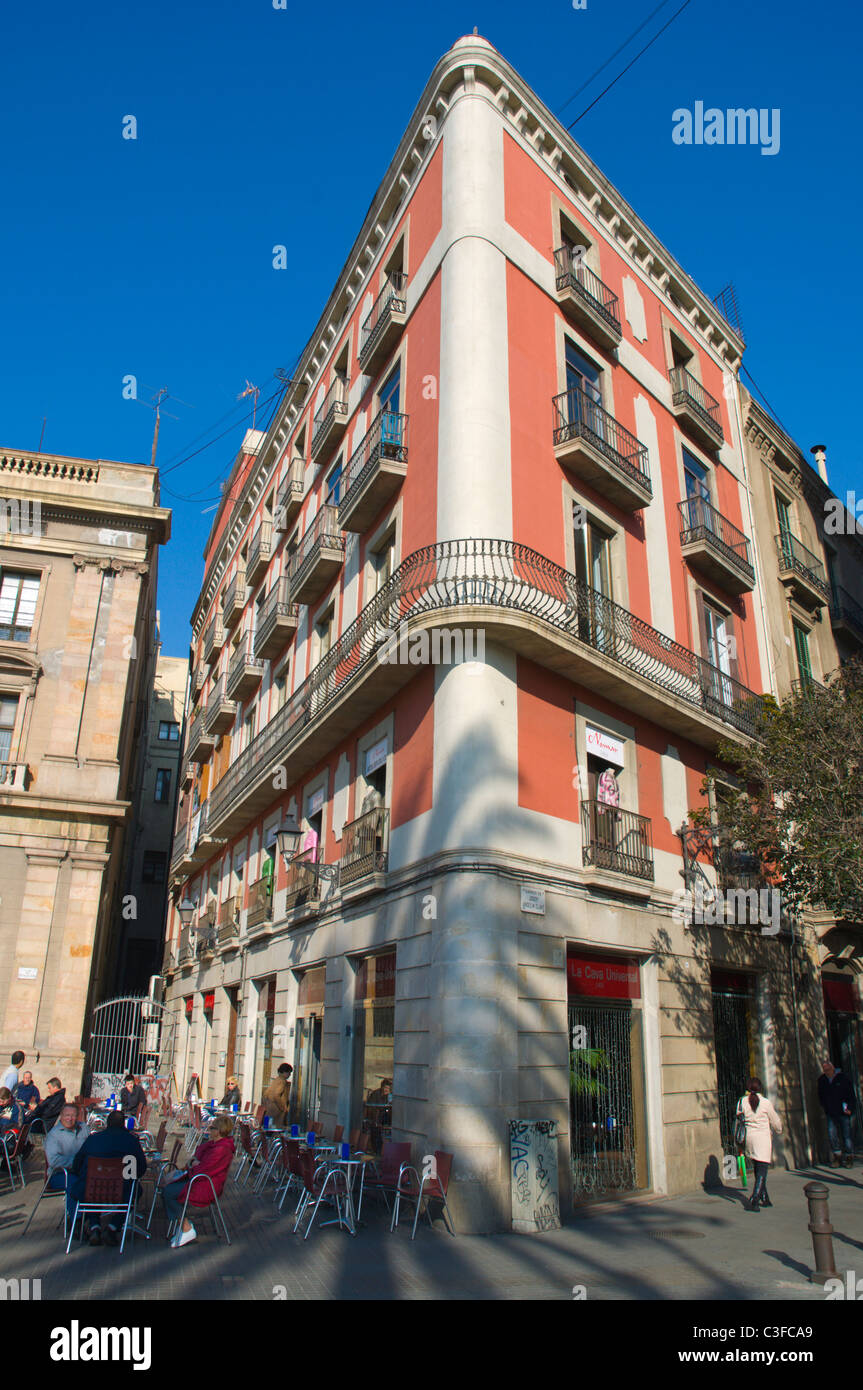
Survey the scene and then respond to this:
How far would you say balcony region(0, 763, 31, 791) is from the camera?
22.2 meters

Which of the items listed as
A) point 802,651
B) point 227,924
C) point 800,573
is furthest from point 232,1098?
point 800,573

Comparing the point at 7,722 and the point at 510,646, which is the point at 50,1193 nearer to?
the point at 510,646

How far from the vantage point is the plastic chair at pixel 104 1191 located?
27.2 ft

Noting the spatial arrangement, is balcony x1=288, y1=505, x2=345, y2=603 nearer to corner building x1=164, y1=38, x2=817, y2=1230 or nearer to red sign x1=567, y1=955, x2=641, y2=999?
corner building x1=164, y1=38, x2=817, y2=1230

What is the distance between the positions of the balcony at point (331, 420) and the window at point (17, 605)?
30.7 feet

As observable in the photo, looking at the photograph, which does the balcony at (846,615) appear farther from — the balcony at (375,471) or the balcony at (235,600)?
the balcony at (235,600)

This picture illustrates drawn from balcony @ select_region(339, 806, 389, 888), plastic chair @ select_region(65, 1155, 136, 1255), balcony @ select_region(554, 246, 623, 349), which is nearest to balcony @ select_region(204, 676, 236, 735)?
balcony @ select_region(339, 806, 389, 888)

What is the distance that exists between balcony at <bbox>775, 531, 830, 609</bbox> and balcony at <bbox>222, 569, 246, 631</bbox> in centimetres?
1555

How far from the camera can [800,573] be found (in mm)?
21844

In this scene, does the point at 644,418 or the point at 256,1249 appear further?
the point at 644,418

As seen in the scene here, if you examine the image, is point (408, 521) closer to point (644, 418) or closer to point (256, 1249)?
point (644, 418)
